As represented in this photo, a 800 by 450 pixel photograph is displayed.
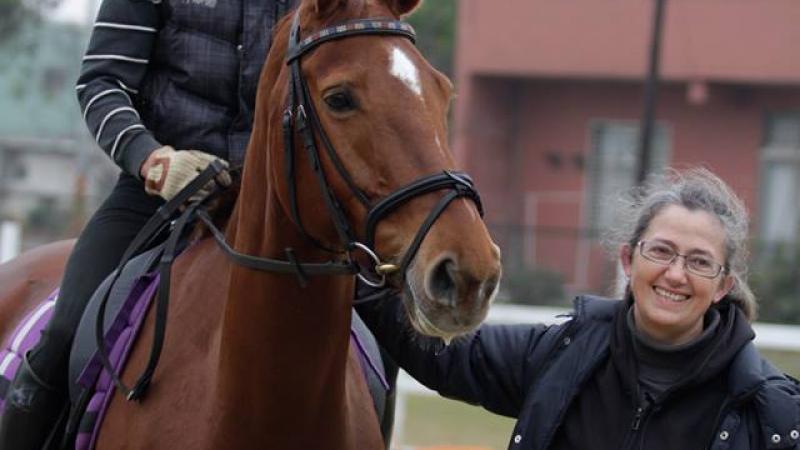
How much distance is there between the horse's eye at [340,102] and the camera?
3.41 meters

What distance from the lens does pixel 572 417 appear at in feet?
12.8

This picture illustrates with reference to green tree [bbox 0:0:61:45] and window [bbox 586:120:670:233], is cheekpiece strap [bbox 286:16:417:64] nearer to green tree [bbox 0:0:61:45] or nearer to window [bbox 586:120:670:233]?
window [bbox 586:120:670:233]

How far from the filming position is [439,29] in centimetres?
3134

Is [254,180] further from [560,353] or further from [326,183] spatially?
[560,353]

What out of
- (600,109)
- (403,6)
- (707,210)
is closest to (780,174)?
(600,109)

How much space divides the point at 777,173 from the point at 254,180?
65.0ft

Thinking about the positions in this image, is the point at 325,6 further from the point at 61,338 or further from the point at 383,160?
the point at 61,338

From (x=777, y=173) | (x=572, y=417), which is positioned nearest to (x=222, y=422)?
(x=572, y=417)

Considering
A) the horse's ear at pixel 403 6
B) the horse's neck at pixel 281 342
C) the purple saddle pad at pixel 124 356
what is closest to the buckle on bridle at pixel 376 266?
the horse's neck at pixel 281 342

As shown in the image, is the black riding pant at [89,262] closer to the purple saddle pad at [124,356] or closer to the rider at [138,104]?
the rider at [138,104]

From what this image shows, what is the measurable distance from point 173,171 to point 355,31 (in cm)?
84

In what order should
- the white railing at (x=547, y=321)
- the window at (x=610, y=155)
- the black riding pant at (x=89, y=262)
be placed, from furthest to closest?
1. the window at (x=610, y=155)
2. the white railing at (x=547, y=321)
3. the black riding pant at (x=89, y=262)

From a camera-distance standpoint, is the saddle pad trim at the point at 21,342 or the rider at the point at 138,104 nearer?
the rider at the point at 138,104

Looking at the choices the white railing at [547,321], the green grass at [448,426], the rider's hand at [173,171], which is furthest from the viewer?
the green grass at [448,426]
